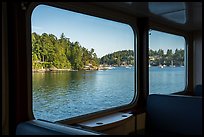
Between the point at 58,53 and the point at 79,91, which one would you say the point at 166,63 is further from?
the point at 58,53

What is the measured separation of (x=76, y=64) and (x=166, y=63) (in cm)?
216

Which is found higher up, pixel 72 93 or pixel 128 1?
pixel 128 1

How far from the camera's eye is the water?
207 centimetres

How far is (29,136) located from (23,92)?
0.44m

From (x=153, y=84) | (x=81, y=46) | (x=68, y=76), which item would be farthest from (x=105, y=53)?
(x=153, y=84)

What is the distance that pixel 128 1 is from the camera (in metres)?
2.42

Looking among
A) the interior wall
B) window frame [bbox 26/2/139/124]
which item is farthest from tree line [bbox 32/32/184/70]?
A: the interior wall

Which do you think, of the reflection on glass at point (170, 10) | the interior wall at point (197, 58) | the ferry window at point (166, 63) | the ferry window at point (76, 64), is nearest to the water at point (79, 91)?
the ferry window at point (76, 64)

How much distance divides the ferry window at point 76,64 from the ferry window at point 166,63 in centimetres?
58

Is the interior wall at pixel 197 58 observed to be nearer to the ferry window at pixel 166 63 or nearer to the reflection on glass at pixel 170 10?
the ferry window at pixel 166 63

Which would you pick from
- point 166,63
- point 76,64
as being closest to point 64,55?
point 76,64

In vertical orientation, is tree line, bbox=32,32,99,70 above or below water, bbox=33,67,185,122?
above

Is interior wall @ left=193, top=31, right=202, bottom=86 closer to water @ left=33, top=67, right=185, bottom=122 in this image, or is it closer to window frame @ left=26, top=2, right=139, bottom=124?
water @ left=33, top=67, right=185, bottom=122

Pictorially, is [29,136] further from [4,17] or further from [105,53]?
[105,53]
